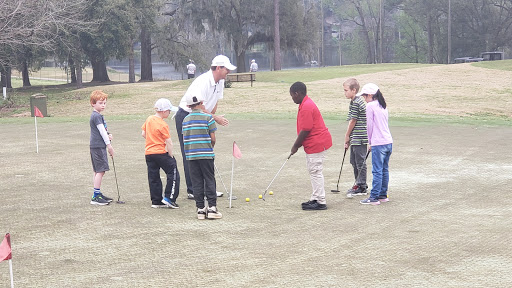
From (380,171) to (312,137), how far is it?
3.63 feet

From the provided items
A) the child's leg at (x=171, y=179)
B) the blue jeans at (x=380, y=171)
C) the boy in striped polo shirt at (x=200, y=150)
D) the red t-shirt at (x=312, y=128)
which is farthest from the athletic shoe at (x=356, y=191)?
the child's leg at (x=171, y=179)

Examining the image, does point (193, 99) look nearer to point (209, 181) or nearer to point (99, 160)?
point (209, 181)

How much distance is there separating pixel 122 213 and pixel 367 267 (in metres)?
3.72

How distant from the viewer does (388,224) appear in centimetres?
828

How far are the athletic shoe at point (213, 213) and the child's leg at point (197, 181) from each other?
14 centimetres

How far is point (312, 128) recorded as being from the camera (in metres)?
9.09

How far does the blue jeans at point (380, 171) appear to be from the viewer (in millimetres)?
9469

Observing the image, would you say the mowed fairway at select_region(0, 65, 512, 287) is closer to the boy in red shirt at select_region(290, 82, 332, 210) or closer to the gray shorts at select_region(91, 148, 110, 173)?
the boy in red shirt at select_region(290, 82, 332, 210)

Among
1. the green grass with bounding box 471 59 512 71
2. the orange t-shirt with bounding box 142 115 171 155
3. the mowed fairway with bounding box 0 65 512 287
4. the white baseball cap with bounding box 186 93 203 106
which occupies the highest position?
the green grass with bounding box 471 59 512 71

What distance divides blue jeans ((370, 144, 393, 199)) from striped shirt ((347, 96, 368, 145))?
27.5 inches

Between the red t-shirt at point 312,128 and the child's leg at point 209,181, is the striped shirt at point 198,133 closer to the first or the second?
the child's leg at point 209,181

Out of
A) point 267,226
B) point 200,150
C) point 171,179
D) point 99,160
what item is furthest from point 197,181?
point 99,160

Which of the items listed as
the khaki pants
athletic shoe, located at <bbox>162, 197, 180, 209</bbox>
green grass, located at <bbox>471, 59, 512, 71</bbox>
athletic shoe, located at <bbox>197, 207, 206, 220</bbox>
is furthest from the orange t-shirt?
green grass, located at <bbox>471, 59, 512, 71</bbox>

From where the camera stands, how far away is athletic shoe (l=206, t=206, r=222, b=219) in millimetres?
8602
